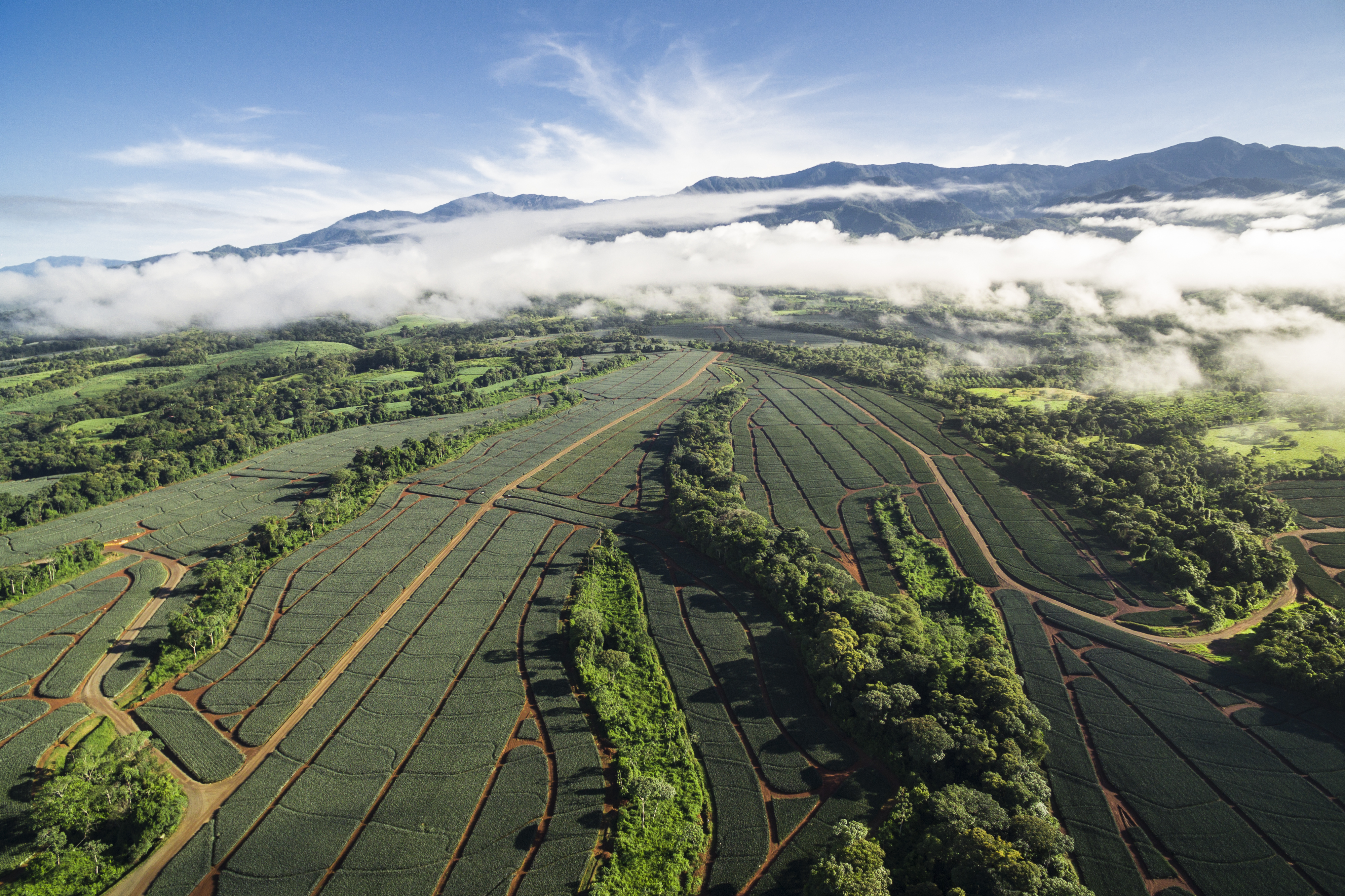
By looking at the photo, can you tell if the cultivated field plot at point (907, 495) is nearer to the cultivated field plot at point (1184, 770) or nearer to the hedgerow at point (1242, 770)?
the cultivated field plot at point (1184, 770)

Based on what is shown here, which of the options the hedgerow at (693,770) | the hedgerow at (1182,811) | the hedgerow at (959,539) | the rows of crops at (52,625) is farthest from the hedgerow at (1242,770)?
the rows of crops at (52,625)

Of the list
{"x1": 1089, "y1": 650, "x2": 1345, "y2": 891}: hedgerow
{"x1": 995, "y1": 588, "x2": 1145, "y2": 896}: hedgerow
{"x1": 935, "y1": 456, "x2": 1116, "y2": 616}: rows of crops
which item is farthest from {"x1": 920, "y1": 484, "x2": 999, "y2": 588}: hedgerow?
{"x1": 1089, "y1": 650, "x2": 1345, "y2": 891}: hedgerow

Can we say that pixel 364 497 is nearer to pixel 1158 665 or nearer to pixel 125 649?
pixel 125 649

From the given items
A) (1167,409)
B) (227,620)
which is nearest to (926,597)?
(227,620)

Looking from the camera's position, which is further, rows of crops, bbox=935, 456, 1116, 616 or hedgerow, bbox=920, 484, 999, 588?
hedgerow, bbox=920, 484, 999, 588

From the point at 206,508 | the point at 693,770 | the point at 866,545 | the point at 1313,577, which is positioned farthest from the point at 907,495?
the point at 206,508

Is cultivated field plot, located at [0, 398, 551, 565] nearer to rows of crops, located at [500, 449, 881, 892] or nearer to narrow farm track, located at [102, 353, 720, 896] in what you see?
narrow farm track, located at [102, 353, 720, 896]
